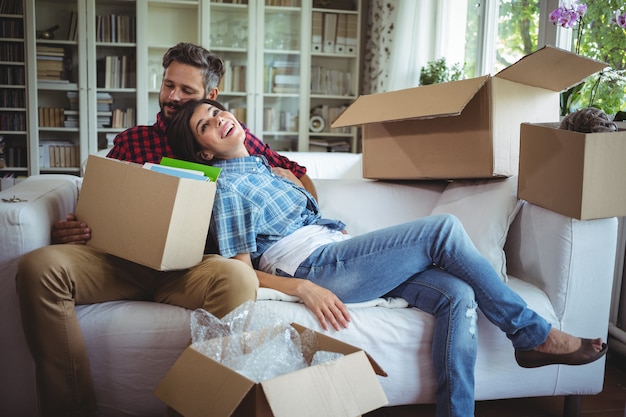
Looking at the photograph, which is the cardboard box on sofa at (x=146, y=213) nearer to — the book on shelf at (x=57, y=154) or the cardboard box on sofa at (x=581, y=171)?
the cardboard box on sofa at (x=581, y=171)

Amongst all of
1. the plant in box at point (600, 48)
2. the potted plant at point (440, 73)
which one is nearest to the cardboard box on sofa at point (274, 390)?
the plant in box at point (600, 48)

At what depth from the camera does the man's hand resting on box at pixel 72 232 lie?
1682 mm

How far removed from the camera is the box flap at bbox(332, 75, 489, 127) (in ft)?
6.25

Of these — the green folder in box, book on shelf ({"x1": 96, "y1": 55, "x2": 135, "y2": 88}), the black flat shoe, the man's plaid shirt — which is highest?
book on shelf ({"x1": 96, "y1": 55, "x2": 135, "y2": 88})

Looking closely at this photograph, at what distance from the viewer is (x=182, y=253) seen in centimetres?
159

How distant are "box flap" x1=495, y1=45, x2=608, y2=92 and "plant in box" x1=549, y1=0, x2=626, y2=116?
0.43 metres

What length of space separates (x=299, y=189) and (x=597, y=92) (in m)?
1.28

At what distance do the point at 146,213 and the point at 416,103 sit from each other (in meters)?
0.91

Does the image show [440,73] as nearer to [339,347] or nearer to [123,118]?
[123,118]

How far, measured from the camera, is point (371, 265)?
5.67 ft

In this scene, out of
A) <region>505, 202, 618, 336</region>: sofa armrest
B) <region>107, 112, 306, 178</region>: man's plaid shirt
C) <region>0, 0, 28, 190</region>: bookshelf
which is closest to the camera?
<region>505, 202, 618, 336</region>: sofa armrest

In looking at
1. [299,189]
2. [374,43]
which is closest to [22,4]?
[374,43]

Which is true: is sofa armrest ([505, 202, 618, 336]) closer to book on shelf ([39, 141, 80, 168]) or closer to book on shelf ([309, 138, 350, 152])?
book on shelf ([309, 138, 350, 152])

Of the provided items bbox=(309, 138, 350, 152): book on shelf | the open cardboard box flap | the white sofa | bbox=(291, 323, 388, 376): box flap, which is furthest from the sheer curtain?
bbox=(291, 323, 388, 376): box flap
